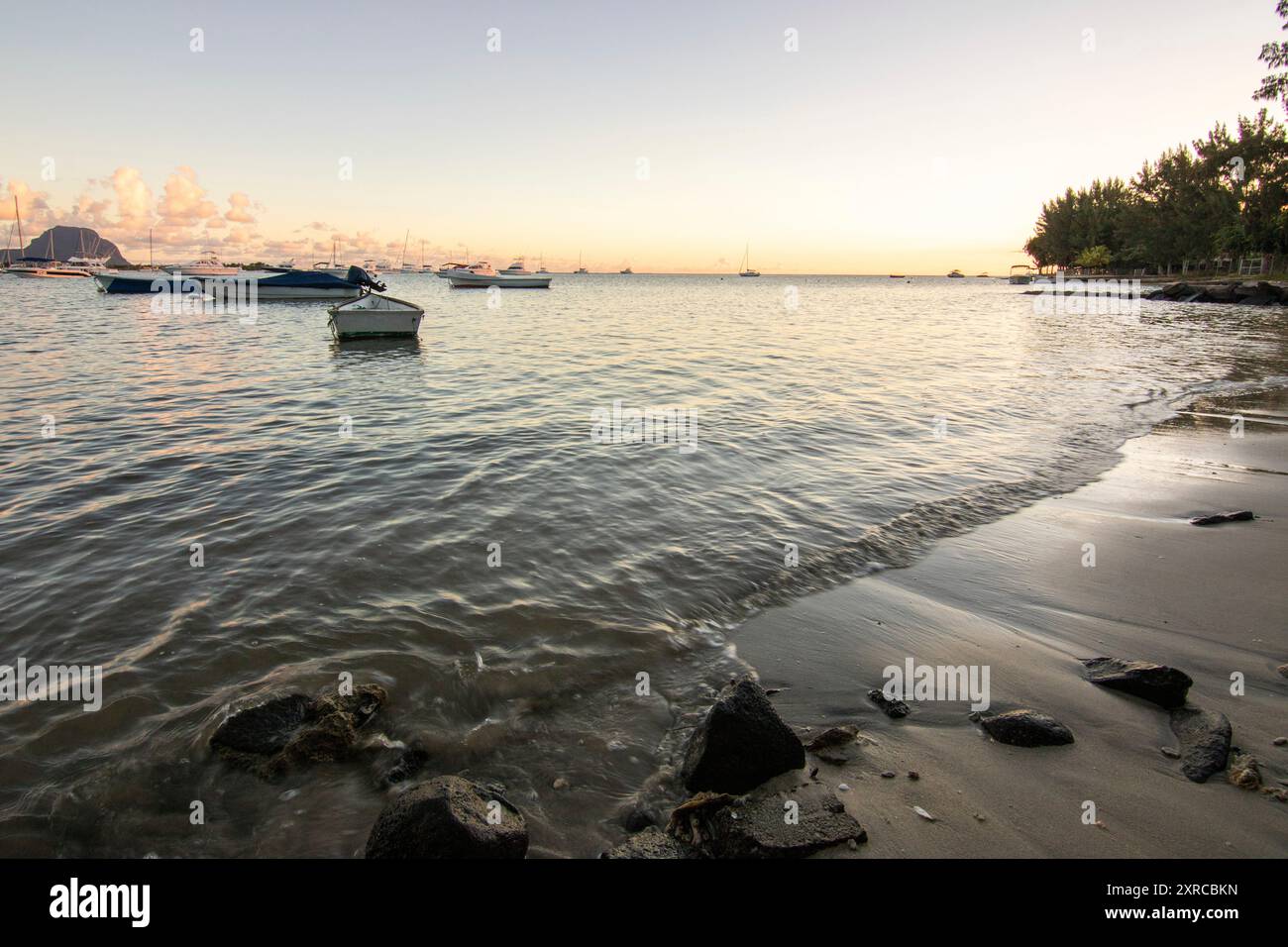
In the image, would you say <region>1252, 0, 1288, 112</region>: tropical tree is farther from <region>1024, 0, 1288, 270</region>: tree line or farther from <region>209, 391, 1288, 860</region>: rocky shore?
<region>209, 391, 1288, 860</region>: rocky shore

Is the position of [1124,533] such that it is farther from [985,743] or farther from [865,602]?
[985,743]

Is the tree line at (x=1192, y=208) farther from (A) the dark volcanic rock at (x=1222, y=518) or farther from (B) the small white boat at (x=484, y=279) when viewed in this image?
(B) the small white boat at (x=484, y=279)

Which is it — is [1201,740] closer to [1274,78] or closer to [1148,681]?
[1148,681]

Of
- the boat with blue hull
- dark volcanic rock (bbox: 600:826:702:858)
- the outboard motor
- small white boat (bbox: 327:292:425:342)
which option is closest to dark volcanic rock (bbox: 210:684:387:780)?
dark volcanic rock (bbox: 600:826:702:858)

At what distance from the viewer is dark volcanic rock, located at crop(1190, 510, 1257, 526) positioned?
28.0 ft

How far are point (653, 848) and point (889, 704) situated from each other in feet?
7.56

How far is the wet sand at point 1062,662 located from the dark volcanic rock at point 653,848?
0.97 m

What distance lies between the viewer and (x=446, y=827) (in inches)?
127
